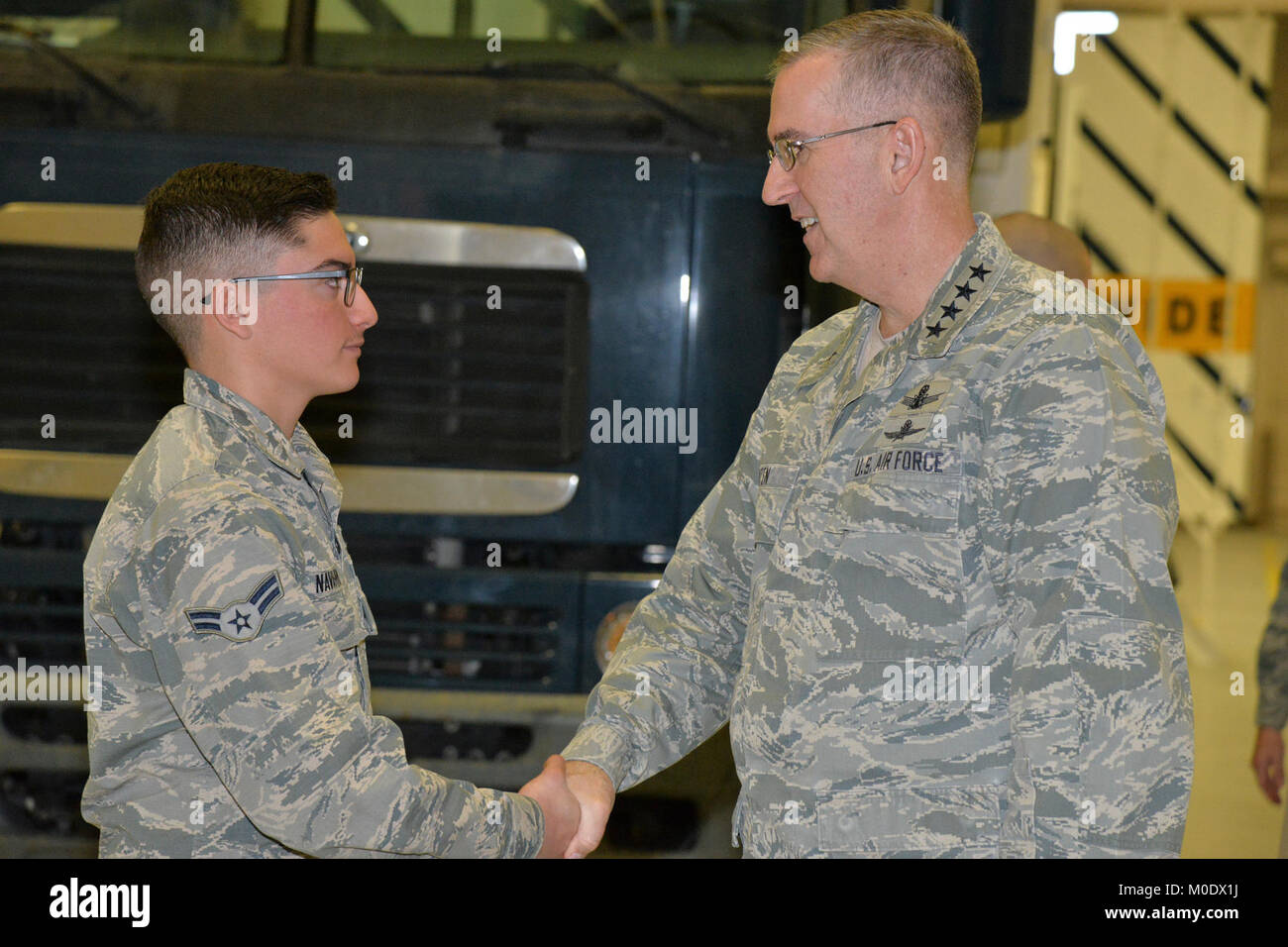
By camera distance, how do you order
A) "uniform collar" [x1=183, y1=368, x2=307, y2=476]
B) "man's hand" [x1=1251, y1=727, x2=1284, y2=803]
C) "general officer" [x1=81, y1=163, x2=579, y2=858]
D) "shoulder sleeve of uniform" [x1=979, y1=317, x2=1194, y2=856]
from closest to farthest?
1. "shoulder sleeve of uniform" [x1=979, y1=317, x2=1194, y2=856]
2. "general officer" [x1=81, y1=163, x2=579, y2=858]
3. "uniform collar" [x1=183, y1=368, x2=307, y2=476]
4. "man's hand" [x1=1251, y1=727, x2=1284, y2=803]

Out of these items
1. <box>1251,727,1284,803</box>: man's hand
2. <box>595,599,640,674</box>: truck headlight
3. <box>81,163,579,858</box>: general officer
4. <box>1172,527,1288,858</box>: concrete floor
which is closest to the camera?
<box>81,163,579,858</box>: general officer

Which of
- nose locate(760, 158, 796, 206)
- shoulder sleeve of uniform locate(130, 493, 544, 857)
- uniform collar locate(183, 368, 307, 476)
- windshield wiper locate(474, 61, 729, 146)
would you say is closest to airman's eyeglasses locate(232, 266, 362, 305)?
uniform collar locate(183, 368, 307, 476)

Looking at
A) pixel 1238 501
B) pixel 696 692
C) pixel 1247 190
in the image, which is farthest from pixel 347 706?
pixel 1238 501

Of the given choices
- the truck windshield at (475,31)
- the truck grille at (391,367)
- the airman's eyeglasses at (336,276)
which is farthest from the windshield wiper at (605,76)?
the airman's eyeglasses at (336,276)

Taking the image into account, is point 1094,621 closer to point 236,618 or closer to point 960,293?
point 960,293

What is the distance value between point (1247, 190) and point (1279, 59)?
3012mm

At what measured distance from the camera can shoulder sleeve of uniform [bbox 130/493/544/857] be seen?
1572mm

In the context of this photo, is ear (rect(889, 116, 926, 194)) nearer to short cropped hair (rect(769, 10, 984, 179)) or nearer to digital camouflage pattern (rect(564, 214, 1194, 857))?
short cropped hair (rect(769, 10, 984, 179))

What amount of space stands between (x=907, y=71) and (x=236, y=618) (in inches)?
44.3

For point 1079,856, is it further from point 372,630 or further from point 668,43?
point 668,43

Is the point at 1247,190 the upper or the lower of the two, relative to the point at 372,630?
upper

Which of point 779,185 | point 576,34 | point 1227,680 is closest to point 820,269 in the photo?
point 779,185

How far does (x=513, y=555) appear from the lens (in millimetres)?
3012

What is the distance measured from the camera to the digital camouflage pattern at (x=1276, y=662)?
2986 millimetres
